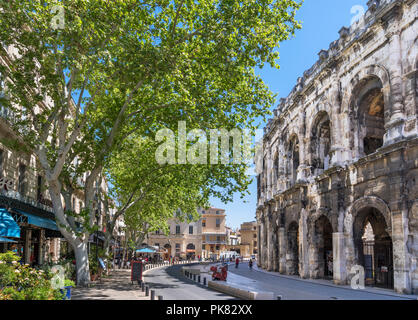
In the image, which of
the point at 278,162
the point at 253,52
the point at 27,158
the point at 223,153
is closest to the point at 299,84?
the point at 278,162

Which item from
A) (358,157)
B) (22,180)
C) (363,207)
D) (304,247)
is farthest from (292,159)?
(22,180)

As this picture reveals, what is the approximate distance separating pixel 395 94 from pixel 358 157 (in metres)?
4.54

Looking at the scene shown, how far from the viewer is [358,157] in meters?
22.8

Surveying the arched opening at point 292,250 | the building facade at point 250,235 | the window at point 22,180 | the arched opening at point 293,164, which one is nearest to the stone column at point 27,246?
the window at point 22,180

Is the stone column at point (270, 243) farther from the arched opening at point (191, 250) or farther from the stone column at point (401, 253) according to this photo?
the arched opening at point (191, 250)

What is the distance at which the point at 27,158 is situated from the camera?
74.7ft

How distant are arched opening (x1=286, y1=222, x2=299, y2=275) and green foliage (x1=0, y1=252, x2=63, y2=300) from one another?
23.9 m

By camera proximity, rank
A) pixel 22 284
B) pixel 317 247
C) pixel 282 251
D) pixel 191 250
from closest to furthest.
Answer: pixel 22 284
pixel 317 247
pixel 282 251
pixel 191 250

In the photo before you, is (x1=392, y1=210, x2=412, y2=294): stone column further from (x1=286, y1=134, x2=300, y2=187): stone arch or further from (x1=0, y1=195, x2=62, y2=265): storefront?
(x1=0, y1=195, x2=62, y2=265): storefront

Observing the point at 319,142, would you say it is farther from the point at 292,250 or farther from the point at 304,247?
the point at 292,250

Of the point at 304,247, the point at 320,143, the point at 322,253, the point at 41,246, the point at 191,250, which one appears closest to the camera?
the point at 41,246

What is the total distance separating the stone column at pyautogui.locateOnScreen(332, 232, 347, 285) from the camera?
22.2m

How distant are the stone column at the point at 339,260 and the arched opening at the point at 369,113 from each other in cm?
500
